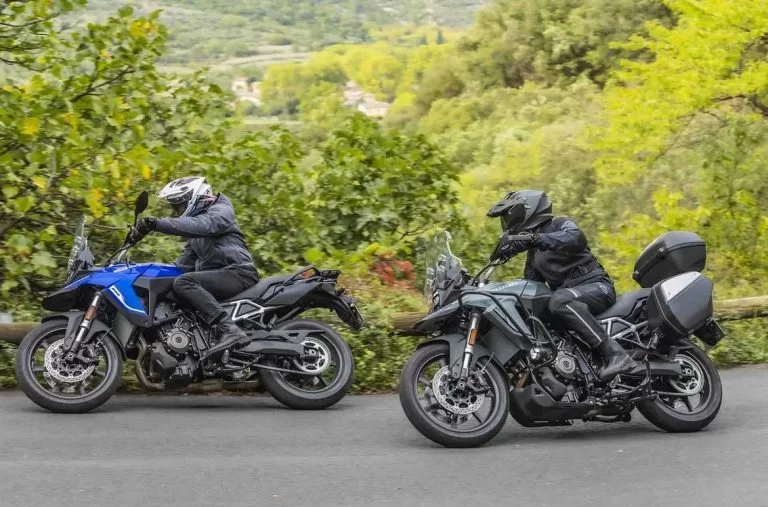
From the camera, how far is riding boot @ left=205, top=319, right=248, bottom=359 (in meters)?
8.82

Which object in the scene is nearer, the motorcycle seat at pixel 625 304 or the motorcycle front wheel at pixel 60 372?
the motorcycle seat at pixel 625 304

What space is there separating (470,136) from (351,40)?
266 feet

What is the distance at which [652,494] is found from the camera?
6.59 meters

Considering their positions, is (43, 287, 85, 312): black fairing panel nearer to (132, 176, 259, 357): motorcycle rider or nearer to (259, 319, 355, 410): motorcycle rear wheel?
(132, 176, 259, 357): motorcycle rider

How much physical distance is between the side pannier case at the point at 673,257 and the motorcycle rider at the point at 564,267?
A: 385mm

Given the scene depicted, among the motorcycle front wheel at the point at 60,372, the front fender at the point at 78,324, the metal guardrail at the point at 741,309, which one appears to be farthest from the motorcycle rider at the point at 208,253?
the metal guardrail at the point at 741,309

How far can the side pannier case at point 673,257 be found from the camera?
8.34 metres

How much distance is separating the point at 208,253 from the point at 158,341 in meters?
0.83

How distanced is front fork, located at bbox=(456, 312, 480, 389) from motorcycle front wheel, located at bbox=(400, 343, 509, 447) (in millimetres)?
52

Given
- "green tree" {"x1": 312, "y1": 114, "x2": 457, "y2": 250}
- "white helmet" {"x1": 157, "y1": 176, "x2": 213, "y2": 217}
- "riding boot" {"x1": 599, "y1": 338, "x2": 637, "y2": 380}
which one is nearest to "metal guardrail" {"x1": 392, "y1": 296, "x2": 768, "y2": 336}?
"green tree" {"x1": 312, "y1": 114, "x2": 457, "y2": 250}

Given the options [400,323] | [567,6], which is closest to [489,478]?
[400,323]

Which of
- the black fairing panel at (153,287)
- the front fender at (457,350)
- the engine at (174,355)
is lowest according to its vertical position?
the engine at (174,355)

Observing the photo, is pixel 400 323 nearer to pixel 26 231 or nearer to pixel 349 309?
pixel 349 309

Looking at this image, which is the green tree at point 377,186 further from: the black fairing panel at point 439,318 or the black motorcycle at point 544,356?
the black fairing panel at point 439,318
